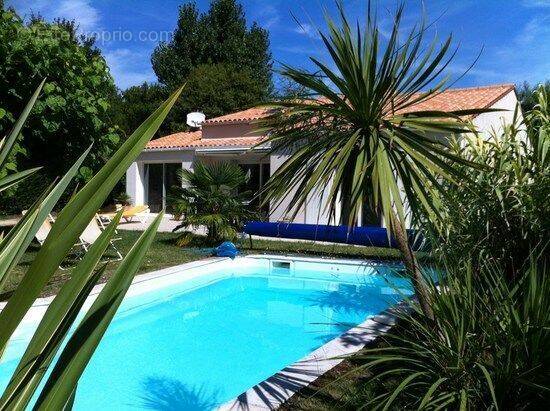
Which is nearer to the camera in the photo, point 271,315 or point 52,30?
point 271,315

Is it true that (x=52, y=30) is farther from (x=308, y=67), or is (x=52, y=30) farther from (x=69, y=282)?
(x=69, y=282)

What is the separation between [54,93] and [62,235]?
12627 mm

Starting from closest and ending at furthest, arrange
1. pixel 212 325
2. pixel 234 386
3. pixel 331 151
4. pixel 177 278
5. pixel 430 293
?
pixel 430 293 < pixel 331 151 < pixel 234 386 < pixel 212 325 < pixel 177 278

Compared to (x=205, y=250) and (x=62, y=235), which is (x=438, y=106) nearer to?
(x=205, y=250)

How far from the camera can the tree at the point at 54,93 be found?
442 inches

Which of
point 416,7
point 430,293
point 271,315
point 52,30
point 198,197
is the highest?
point 52,30

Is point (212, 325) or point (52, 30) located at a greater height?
point (52, 30)

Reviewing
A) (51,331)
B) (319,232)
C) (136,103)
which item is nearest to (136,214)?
(319,232)

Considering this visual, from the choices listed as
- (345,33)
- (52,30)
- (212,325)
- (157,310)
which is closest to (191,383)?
(212,325)

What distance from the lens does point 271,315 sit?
11.2 m

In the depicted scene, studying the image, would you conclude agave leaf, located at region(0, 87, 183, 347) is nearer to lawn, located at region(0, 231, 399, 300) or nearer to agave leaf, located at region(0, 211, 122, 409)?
agave leaf, located at region(0, 211, 122, 409)

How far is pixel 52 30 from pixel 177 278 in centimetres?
722

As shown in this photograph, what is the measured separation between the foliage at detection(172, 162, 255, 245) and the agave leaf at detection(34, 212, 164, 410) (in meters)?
15.6

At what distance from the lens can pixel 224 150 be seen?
24.1 meters
